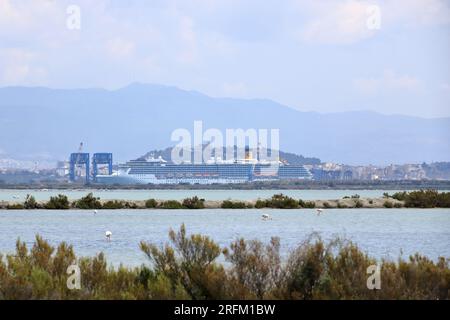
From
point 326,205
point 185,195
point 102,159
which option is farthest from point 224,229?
point 102,159

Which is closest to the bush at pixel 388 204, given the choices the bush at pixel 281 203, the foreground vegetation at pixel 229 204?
the foreground vegetation at pixel 229 204

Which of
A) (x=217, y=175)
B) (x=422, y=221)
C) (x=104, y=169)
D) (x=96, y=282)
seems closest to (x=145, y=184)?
(x=217, y=175)

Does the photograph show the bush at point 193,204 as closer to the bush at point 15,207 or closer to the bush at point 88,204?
the bush at point 88,204

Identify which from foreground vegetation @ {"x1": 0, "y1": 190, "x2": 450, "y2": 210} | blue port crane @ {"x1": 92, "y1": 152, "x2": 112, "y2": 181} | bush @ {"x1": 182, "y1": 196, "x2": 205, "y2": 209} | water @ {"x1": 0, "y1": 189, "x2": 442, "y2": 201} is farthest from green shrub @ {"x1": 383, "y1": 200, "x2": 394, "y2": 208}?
blue port crane @ {"x1": 92, "y1": 152, "x2": 112, "y2": 181}

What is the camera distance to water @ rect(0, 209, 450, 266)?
2219 cm

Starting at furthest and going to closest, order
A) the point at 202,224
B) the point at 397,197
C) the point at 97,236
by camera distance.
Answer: the point at 397,197 → the point at 202,224 → the point at 97,236

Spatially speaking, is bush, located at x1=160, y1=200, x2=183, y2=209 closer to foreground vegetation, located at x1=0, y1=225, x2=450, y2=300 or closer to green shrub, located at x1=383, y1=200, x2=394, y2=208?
green shrub, located at x1=383, y1=200, x2=394, y2=208

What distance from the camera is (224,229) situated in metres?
29.2

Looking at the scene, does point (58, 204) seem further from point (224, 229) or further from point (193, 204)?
point (224, 229)
